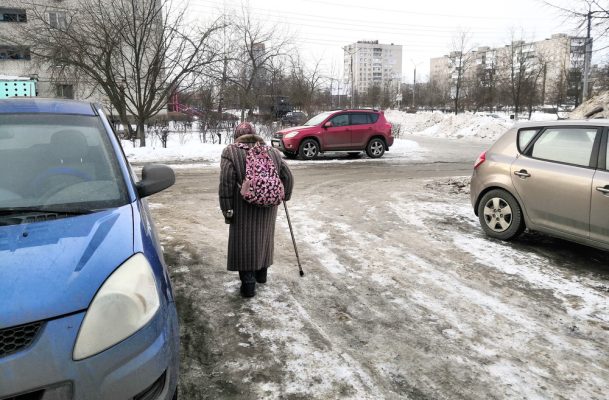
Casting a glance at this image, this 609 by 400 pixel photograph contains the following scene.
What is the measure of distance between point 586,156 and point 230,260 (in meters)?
3.99

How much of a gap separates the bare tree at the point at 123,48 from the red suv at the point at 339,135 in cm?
534

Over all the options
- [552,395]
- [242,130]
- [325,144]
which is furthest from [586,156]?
[325,144]

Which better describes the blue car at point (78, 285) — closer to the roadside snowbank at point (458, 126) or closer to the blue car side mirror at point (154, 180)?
the blue car side mirror at point (154, 180)

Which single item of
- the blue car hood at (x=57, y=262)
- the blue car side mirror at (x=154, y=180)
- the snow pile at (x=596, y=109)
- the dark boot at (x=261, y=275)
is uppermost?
the snow pile at (x=596, y=109)

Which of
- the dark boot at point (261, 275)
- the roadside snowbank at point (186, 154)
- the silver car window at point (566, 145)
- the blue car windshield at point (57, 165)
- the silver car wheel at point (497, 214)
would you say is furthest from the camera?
the roadside snowbank at point (186, 154)

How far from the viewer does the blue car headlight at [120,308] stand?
1881 mm

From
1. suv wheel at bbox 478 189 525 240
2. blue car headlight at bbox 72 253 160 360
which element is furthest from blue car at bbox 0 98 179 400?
suv wheel at bbox 478 189 525 240

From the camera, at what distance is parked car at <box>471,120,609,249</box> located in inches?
191

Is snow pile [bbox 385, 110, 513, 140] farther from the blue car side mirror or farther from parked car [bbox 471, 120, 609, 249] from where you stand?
the blue car side mirror

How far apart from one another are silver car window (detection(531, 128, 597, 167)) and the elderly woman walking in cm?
333

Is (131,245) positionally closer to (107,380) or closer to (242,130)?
(107,380)

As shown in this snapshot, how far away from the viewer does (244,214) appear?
3998mm

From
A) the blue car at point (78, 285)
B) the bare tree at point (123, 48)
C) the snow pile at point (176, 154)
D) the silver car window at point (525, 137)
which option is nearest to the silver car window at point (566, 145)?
the silver car window at point (525, 137)

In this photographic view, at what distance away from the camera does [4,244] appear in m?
2.13
